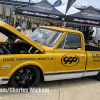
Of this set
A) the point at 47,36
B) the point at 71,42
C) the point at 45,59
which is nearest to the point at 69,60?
the point at 71,42

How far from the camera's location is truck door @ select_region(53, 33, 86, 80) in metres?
3.92

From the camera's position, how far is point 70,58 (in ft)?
13.2

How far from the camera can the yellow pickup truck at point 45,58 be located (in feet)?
10.8

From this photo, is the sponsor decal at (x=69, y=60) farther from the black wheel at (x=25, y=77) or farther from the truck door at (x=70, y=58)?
the black wheel at (x=25, y=77)

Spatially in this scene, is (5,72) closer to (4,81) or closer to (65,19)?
(4,81)

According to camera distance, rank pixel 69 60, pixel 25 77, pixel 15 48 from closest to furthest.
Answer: pixel 25 77 < pixel 69 60 < pixel 15 48

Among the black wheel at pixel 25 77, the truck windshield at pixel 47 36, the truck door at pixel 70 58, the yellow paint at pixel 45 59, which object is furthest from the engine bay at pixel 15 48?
the truck door at pixel 70 58

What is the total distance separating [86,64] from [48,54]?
1360mm

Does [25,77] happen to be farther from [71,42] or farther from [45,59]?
[71,42]

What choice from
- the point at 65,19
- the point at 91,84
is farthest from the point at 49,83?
the point at 65,19

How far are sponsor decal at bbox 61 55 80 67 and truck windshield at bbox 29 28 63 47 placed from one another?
0.52 meters

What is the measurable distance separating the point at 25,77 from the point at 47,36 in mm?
1468

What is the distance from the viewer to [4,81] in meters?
3.24

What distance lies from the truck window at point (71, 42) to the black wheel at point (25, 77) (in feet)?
3.39
